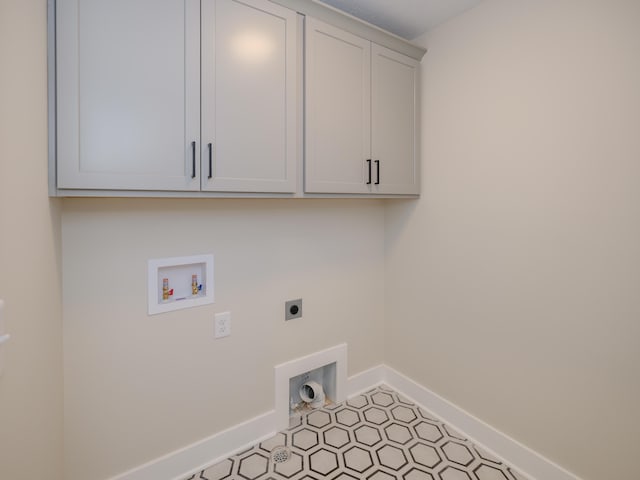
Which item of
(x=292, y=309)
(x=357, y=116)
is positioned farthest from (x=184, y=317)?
(x=357, y=116)

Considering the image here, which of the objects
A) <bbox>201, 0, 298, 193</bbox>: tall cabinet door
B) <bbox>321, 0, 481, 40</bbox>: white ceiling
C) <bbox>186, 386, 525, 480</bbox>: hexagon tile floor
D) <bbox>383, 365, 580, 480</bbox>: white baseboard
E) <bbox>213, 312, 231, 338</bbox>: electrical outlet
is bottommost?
<bbox>186, 386, 525, 480</bbox>: hexagon tile floor

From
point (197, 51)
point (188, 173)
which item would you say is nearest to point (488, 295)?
point (188, 173)

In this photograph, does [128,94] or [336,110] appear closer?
[128,94]

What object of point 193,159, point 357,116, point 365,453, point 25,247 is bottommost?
point 365,453

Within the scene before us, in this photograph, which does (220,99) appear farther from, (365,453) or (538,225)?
(365,453)

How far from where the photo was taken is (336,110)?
5.36 feet

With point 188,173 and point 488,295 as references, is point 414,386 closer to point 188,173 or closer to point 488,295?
point 488,295

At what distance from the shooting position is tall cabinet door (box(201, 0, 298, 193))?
129 cm

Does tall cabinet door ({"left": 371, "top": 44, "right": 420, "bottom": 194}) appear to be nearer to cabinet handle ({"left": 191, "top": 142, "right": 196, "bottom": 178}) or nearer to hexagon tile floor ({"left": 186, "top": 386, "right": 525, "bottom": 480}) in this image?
cabinet handle ({"left": 191, "top": 142, "right": 196, "bottom": 178})

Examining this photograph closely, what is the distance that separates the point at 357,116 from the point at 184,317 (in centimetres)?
132

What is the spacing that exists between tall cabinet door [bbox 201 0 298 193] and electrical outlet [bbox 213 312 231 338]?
0.68m

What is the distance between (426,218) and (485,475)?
135 centimetres

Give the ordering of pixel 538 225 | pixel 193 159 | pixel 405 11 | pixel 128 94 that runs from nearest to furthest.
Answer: pixel 128 94 → pixel 193 159 → pixel 538 225 → pixel 405 11

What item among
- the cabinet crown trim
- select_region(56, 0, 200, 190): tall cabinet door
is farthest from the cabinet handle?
the cabinet crown trim
